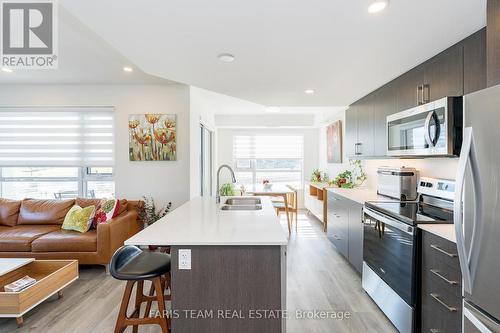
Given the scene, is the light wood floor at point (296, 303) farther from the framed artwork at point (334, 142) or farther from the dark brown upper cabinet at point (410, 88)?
the framed artwork at point (334, 142)

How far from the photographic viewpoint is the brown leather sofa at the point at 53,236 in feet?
10.3

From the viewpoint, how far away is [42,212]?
3.75 metres

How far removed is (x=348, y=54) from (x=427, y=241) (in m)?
1.56

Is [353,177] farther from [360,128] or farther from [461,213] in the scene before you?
[461,213]

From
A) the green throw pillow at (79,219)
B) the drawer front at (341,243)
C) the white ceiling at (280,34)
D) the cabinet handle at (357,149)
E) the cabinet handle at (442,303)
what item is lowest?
the drawer front at (341,243)

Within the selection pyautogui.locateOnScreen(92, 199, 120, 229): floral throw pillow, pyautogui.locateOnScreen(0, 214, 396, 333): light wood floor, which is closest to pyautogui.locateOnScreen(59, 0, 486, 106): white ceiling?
pyautogui.locateOnScreen(92, 199, 120, 229): floral throw pillow

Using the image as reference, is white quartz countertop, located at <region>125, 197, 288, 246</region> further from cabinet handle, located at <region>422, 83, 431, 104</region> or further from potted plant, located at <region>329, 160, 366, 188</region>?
potted plant, located at <region>329, 160, 366, 188</region>

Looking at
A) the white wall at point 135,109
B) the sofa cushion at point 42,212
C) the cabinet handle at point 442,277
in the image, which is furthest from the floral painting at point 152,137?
the cabinet handle at point 442,277

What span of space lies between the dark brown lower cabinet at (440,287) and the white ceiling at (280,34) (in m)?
1.39

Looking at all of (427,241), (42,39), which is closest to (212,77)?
(42,39)

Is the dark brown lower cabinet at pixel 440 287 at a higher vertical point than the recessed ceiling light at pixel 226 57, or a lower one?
lower

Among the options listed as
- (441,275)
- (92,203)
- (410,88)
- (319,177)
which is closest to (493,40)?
(410,88)

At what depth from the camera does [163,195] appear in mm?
4281

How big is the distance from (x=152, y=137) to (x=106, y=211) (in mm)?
1345
